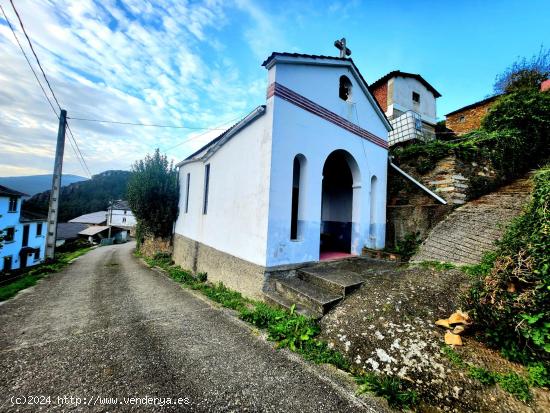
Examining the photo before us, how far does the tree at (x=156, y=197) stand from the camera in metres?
13.3

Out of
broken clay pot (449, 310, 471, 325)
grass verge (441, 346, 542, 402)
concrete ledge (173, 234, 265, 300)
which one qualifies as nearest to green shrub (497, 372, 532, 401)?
grass verge (441, 346, 542, 402)

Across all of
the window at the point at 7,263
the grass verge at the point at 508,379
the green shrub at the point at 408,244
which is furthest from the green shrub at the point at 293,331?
the window at the point at 7,263

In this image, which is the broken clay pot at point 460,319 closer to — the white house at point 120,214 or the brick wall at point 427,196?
the brick wall at point 427,196

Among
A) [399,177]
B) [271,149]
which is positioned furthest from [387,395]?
[399,177]

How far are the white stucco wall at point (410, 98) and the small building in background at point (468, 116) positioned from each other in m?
1.10

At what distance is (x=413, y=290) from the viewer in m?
4.14

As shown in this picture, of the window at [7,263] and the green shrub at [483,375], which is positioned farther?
the window at [7,263]

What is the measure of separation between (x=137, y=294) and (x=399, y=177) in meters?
9.59

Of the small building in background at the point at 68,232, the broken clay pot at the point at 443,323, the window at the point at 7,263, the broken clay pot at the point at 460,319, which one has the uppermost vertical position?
the broken clay pot at the point at 460,319

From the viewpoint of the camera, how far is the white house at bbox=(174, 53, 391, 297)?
203 inches

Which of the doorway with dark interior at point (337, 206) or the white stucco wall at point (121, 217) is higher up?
the doorway with dark interior at point (337, 206)

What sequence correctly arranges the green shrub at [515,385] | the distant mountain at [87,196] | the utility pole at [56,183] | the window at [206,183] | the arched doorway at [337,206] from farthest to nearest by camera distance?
the distant mountain at [87,196]
the utility pole at [56,183]
the window at [206,183]
the arched doorway at [337,206]
the green shrub at [515,385]

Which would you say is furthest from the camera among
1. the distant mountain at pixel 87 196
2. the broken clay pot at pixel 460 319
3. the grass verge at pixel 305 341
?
the distant mountain at pixel 87 196

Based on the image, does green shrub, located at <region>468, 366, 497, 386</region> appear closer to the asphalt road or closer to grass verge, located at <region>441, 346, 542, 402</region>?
grass verge, located at <region>441, 346, 542, 402</region>
